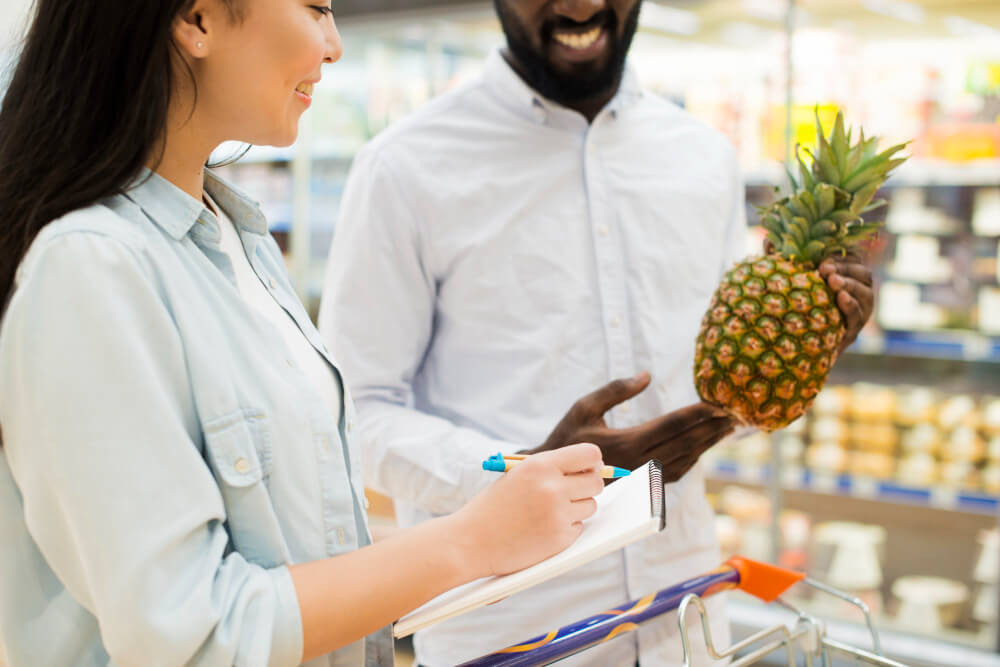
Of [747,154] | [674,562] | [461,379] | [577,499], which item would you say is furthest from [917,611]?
[577,499]

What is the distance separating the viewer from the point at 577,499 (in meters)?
0.95

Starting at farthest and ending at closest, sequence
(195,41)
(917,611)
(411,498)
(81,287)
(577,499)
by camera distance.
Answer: (917,611), (411,498), (577,499), (195,41), (81,287)

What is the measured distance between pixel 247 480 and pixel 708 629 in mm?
665

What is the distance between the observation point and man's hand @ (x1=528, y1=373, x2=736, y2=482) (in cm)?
131

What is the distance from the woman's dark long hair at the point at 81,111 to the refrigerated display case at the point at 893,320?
2.91m

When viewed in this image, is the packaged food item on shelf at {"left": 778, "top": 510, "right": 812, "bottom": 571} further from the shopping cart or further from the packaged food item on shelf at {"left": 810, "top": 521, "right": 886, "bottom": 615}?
the shopping cart

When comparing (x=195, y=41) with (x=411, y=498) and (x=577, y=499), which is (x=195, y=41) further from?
(x=411, y=498)

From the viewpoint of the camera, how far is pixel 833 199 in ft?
4.87

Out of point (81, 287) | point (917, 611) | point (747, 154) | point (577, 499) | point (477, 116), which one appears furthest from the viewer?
point (747, 154)

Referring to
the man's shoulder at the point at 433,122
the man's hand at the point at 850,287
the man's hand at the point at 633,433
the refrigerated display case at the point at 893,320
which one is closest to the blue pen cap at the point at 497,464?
the man's hand at the point at 633,433

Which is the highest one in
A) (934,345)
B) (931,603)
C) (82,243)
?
(82,243)

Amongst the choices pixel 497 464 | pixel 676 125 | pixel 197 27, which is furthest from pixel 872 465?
pixel 197 27

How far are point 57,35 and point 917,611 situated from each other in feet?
11.7

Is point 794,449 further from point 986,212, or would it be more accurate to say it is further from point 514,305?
point 514,305
